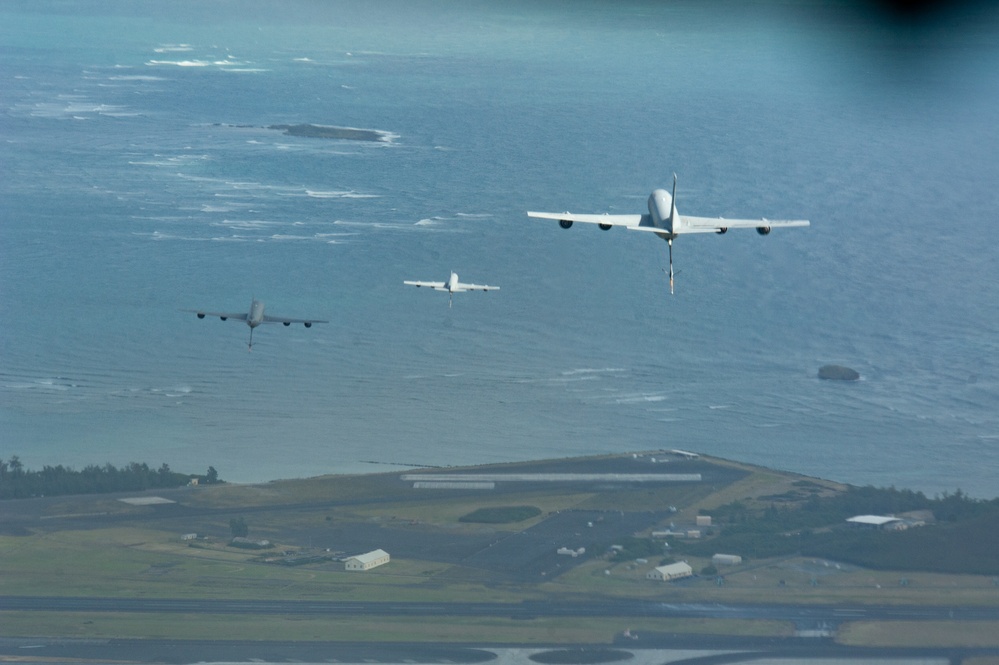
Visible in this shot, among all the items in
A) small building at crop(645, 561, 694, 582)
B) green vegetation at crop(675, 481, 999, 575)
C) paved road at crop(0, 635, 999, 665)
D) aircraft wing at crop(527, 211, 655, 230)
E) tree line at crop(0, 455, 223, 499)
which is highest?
aircraft wing at crop(527, 211, 655, 230)

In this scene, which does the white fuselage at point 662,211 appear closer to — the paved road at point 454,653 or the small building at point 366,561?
the paved road at point 454,653

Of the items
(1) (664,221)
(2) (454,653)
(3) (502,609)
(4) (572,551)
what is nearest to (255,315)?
(2) (454,653)

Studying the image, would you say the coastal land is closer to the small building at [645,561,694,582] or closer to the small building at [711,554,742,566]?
the small building at [711,554,742,566]

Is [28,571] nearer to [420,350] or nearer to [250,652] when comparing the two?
[250,652]

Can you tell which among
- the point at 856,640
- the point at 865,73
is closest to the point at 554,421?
the point at 856,640

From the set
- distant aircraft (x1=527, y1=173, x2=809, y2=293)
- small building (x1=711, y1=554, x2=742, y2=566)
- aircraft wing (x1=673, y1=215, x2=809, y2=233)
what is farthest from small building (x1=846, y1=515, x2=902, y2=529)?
aircraft wing (x1=673, y1=215, x2=809, y2=233)

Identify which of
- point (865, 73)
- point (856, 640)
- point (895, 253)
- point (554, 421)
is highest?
point (865, 73)
